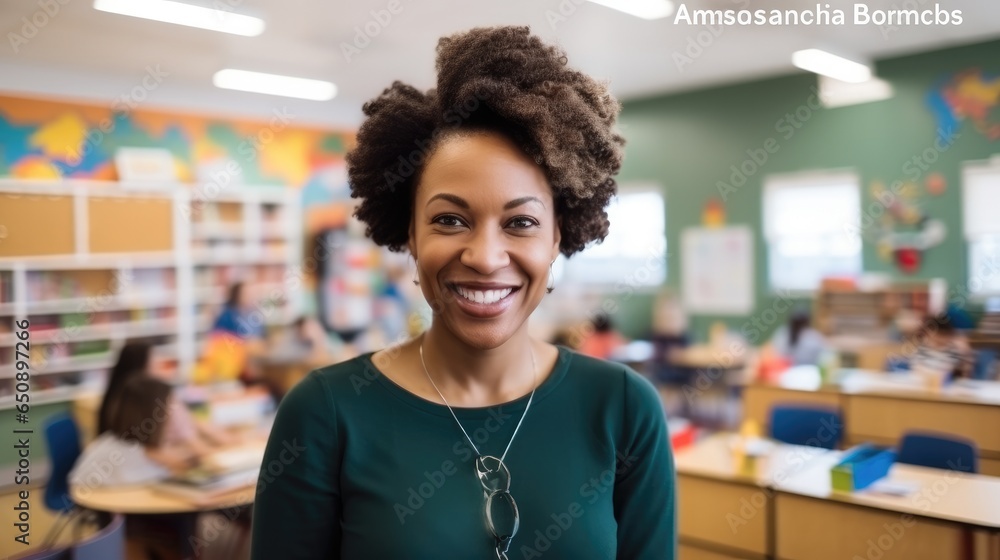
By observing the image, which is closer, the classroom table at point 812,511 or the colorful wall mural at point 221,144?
the classroom table at point 812,511

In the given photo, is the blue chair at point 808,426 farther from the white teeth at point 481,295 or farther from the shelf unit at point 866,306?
the white teeth at point 481,295

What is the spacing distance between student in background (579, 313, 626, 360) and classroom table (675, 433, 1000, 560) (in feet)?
8.74

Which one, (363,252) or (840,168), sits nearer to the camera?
(840,168)

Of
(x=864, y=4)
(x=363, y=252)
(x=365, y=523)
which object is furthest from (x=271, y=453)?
(x=363, y=252)

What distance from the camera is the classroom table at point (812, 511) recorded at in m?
1.80

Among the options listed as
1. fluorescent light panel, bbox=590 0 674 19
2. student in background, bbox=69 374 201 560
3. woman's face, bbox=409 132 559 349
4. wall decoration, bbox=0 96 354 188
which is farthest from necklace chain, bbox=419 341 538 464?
fluorescent light panel, bbox=590 0 674 19

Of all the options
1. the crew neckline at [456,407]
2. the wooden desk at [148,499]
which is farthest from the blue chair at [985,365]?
the wooden desk at [148,499]

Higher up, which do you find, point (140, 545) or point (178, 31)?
point (178, 31)

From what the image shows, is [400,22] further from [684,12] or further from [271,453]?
[271,453]

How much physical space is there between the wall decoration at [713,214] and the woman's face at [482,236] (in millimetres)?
6247

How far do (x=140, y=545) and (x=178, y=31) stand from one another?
329 cm

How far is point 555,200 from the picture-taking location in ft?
4.11

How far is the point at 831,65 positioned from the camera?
18.4ft

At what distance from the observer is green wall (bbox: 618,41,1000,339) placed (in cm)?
545
